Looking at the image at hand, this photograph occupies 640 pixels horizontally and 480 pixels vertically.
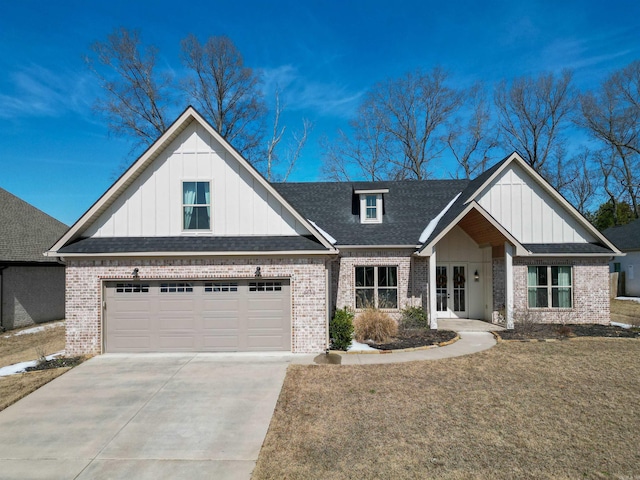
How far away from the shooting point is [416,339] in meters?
12.3

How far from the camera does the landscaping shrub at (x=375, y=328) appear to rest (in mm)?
12133

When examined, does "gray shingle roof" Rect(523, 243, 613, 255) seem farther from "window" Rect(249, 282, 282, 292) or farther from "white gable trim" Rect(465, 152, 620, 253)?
"window" Rect(249, 282, 282, 292)

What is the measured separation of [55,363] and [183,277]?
3916 mm

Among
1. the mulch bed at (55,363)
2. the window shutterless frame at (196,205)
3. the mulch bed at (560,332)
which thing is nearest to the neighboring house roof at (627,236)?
the mulch bed at (560,332)

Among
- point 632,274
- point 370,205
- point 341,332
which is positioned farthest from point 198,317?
point 632,274

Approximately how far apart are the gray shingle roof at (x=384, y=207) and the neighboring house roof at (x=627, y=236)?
53.5ft

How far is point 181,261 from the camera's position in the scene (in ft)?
36.7

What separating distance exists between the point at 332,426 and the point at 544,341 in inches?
354

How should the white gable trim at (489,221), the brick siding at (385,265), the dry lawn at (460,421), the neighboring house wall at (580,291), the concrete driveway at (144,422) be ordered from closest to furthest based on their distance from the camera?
the dry lawn at (460,421), the concrete driveway at (144,422), the white gable trim at (489,221), the brick siding at (385,265), the neighboring house wall at (580,291)

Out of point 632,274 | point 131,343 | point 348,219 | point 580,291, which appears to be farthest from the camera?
point 632,274

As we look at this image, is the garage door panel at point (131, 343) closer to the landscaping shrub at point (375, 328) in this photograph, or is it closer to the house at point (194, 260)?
the house at point (194, 260)

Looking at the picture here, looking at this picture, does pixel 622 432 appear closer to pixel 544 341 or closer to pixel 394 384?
pixel 394 384

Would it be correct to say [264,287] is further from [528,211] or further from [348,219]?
[528,211]

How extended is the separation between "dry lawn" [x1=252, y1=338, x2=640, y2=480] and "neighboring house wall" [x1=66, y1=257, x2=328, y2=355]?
1.64 m
